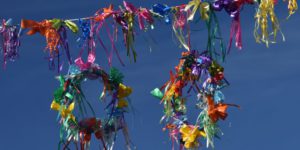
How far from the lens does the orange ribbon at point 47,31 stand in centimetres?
575

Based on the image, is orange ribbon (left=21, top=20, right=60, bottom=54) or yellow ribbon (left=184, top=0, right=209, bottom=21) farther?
orange ribbon (left=21, top=20, right=60, bottom=54)

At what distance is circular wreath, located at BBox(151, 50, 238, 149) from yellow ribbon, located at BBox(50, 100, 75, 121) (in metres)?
0.82

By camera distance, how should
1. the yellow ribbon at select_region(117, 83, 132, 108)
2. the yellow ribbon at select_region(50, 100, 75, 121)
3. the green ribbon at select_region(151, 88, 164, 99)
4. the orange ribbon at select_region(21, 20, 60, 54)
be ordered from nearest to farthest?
the yellow ribbon at select_region(50, 100, 75, 121), the yellow ribbon at select_region(117, 83, 132, 108), the orange ribbon at select_region(21, 20, 60, 54), the green ribbon at select_region(151, 88, 164, 99)

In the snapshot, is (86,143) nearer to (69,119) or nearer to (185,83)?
(69,119)

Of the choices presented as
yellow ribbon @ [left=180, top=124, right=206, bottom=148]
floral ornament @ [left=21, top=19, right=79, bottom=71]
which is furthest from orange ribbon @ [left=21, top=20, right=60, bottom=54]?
yellow ribbon @ [left=180, top=124, right=206, bottom=148]

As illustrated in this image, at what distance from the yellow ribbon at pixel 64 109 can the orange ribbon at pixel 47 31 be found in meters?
0.44

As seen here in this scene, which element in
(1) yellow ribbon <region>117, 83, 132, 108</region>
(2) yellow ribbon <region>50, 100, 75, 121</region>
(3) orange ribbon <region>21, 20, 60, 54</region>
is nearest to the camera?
(2) yellow ribbon <region>50, 100, 75, 121</region>

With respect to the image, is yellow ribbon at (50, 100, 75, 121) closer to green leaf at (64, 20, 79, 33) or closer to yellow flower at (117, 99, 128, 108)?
yellow flower at (117, 99, 128, 108)

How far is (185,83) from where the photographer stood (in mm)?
6027

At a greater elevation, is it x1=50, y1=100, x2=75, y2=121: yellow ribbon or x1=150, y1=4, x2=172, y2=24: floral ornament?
x1=150, y1=4, x2=172, y2=24: floral ornament

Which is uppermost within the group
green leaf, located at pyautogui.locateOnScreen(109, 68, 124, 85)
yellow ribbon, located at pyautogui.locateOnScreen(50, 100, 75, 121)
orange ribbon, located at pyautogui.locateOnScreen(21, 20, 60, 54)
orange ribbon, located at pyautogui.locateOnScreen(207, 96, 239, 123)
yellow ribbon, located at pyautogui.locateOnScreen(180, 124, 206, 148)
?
orange ribbon, located at pyautogui.locateOnScreen(21, 20, 60, 54)

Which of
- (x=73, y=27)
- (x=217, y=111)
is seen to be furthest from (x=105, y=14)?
(x=217, y=111)

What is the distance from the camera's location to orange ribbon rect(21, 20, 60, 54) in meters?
5.75

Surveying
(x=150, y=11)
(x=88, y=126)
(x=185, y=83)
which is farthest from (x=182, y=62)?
(x=88, y=126)
